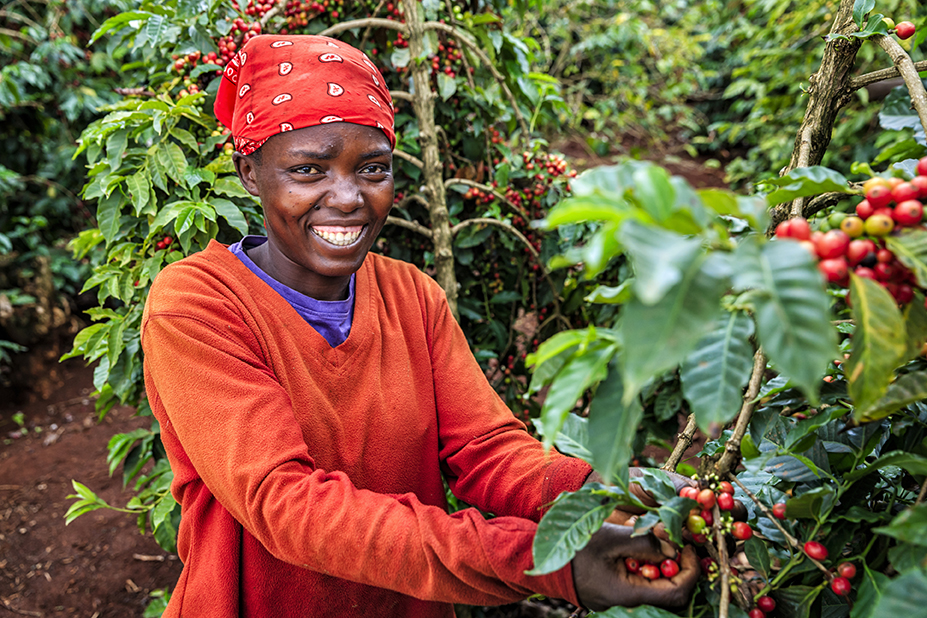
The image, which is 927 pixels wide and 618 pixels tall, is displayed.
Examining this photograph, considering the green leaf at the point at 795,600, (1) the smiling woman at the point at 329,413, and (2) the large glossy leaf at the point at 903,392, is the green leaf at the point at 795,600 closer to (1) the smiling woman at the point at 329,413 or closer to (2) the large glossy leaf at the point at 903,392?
(1) the smiling woman at the point at 329,413

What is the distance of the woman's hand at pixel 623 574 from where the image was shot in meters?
0.95

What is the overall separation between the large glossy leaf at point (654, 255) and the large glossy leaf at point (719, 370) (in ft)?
0.52

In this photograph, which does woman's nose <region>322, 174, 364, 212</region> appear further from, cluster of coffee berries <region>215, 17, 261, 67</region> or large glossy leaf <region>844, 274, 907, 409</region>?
large glossy leaf <region>844, 274, 907, 409</region>

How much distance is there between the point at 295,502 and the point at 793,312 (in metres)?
0.83

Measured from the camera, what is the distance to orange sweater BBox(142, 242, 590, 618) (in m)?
1.02

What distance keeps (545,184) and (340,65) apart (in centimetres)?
110

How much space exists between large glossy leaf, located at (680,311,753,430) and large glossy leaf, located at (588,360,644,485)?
6cm

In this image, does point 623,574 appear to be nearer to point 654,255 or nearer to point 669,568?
point 669,568

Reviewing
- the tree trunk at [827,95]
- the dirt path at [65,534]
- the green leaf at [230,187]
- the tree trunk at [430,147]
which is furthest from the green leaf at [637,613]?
the dirt path at [65,534]

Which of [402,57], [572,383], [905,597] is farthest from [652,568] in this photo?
[402,57]

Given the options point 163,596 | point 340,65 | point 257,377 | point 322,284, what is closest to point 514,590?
point 257,377

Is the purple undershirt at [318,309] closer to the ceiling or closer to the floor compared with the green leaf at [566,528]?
closer to the floor

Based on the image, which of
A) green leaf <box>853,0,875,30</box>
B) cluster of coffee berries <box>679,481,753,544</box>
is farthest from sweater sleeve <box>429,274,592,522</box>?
green leaf <box>853,0,875,30</box>

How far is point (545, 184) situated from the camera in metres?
2.34
